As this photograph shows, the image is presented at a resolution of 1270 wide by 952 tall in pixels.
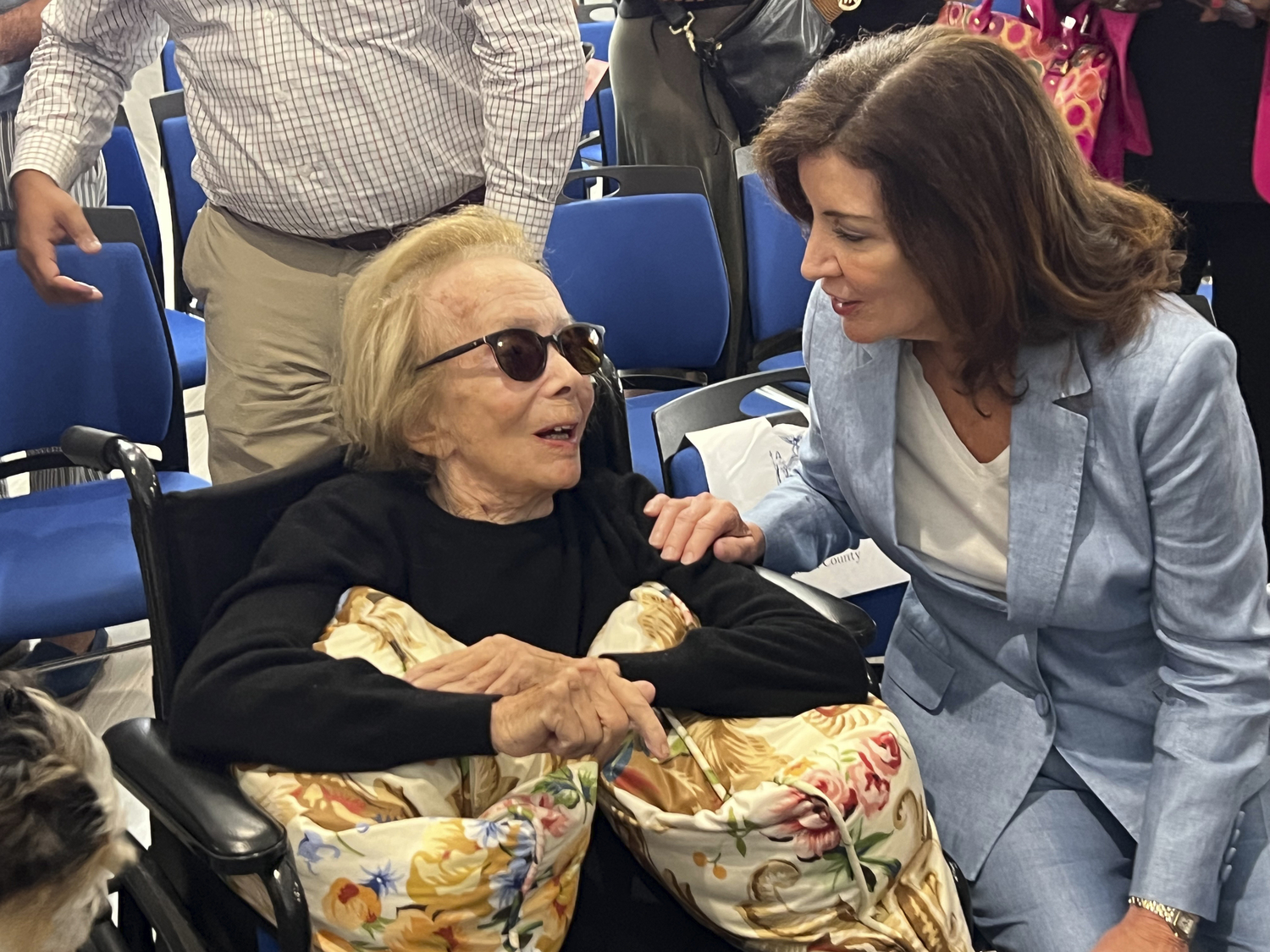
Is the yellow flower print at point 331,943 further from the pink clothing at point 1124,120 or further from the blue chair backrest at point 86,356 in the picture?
the pink clothing at point 1124,120

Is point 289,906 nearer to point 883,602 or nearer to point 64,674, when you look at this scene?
point 883,602

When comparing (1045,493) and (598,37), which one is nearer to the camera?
(1045,493)

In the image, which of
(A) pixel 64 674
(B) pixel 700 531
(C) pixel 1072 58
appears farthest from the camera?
(A) pixel 64 674

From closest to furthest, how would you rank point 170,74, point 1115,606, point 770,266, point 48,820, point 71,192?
1. point 48,820
2. point 1115,606
3. point 71,192
4. point 770,266
5. point 170,74

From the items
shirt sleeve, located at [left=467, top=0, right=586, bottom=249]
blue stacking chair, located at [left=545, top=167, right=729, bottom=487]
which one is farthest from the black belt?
blue stacking chair, located at [left=545, top=167, right=729, bottom=487]

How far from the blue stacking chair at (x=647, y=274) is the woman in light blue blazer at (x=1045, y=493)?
1.29 metres

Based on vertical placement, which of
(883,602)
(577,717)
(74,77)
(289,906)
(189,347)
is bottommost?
(883,602)

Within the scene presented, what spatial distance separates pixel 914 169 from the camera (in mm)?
1448

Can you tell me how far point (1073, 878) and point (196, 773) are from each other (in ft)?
3.28

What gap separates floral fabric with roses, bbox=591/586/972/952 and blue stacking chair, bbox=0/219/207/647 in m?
1.48

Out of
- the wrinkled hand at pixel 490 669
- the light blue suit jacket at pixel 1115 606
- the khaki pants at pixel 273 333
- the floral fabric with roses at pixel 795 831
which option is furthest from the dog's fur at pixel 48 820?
the khaki pants at pixel 273 333

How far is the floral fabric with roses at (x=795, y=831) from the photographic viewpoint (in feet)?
4.35

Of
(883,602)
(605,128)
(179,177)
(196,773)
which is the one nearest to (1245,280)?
(883,602)

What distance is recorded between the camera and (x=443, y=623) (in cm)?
158
